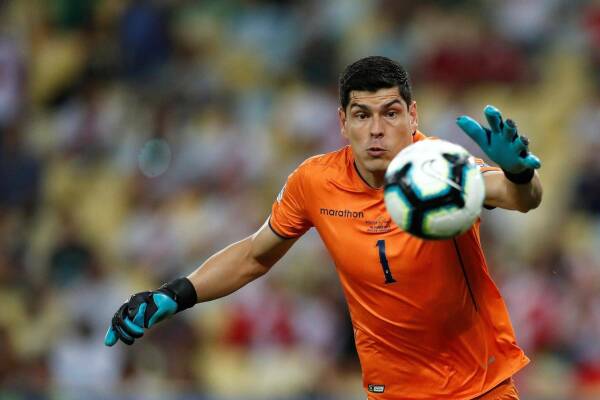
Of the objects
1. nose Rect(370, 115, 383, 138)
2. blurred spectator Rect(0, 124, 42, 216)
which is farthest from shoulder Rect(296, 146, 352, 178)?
blurred spectator Rect(0, 124, 42, 216)

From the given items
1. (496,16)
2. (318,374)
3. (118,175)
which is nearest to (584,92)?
(496,16)

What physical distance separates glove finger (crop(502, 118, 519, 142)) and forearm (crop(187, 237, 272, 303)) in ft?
5.97

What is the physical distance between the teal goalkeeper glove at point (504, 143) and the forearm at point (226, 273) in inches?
67.1

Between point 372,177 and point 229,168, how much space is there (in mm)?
6456

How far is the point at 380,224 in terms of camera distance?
233 inches

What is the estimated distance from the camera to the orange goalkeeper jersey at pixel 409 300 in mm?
5859

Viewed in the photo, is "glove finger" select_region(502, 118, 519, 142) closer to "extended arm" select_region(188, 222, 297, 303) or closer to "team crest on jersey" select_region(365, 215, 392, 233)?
"team crest on jersey" select_region(365, 215, 392, 233)

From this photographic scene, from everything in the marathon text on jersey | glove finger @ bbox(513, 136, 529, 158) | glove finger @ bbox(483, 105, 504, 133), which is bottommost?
the marathon text on jersey

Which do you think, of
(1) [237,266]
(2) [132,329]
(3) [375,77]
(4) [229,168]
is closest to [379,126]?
(3) [375,77]

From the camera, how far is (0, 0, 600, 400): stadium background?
34.2 ft

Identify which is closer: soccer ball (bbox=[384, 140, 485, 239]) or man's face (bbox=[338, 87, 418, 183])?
soccer ball (bbox=[384, 140, 485, 239])

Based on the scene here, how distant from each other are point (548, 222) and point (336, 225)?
16.7 feet

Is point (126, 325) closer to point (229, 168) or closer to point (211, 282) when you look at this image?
point (211, 282)

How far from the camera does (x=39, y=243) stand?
1257 cm
